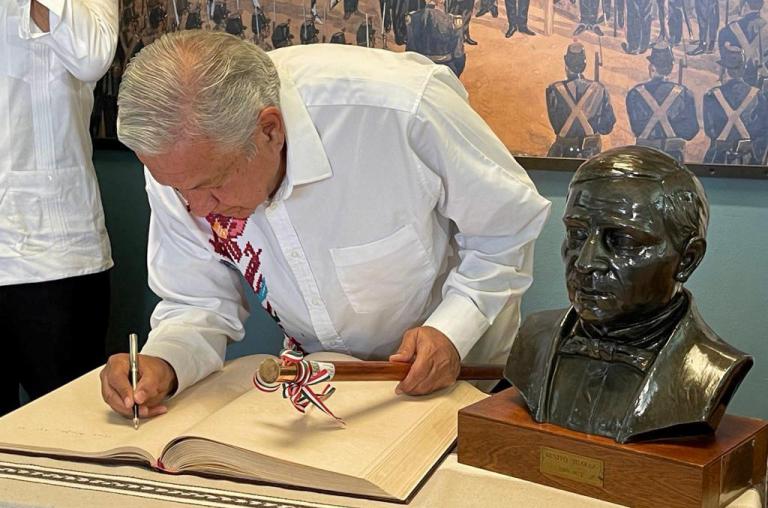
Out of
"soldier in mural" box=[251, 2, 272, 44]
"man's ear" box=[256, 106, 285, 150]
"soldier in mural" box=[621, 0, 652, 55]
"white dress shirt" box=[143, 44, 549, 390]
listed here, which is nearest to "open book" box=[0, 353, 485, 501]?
"white dress shirt" box=[143, 44, 549, 390]

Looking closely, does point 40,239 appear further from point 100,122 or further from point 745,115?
point 745,115

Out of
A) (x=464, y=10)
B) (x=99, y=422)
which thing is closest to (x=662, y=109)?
(x=464, y=10)

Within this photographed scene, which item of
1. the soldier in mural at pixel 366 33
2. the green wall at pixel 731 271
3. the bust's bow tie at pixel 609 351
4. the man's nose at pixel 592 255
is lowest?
the green wall at pixel 731 271

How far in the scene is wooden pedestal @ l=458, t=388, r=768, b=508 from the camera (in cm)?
129

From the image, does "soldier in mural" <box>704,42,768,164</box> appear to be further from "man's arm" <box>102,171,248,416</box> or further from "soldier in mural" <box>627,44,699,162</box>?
"man's arm" <box>102,171,248,416</box>

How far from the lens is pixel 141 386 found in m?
1.68

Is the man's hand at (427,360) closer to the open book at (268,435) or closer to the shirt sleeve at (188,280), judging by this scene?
the open book at (268,435)

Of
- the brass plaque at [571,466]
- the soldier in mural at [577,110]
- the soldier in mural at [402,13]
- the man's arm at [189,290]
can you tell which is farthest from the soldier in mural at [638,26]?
the brass plaque at [571,466]

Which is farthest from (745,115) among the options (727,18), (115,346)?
(115,346)

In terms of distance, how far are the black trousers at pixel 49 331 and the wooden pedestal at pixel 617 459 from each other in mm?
1321

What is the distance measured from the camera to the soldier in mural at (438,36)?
2477mm

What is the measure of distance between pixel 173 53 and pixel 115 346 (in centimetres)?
171

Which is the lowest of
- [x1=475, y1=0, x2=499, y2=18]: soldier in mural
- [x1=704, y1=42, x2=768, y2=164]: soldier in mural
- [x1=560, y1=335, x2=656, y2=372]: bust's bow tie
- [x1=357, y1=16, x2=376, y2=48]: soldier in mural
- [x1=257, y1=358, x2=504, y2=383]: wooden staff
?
[x1=257, y1=358, x2=504, y2=383]: wooden staff

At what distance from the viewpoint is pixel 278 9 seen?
8.72 feet
